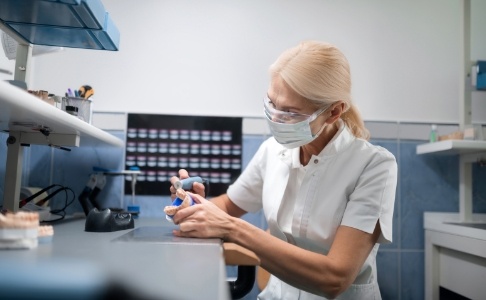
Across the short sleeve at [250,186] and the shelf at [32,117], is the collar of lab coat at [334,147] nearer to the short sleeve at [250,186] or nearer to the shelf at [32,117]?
the short sleeve at [250,186]

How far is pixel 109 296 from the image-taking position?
41cm

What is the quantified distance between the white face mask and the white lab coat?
89mm

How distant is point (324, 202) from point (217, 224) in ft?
1.35

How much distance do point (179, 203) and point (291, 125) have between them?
399 millimetres

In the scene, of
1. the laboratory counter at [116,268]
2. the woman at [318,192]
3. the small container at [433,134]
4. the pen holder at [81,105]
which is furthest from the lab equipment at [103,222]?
the small container at [433,134]

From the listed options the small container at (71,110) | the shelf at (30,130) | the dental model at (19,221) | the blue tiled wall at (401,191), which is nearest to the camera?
the dental model at (19,221)

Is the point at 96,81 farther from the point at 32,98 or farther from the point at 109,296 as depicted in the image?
the point at 109,296

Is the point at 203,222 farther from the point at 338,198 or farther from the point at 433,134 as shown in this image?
the point at 433,134

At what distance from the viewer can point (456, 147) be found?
5.71 feet

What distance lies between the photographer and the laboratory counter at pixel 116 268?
417mm

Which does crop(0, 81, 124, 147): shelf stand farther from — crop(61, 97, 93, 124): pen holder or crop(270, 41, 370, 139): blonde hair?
crop(270, 41, 370, 139): blonde hair

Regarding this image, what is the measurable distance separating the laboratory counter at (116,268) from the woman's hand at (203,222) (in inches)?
1.5

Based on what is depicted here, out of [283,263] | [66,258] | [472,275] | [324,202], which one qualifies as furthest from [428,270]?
[66,258]

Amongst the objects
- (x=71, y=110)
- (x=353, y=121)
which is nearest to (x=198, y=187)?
(x=71, y=110)
